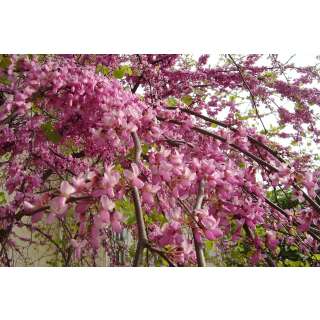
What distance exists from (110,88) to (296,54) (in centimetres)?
191

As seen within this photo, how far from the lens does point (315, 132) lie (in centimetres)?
309

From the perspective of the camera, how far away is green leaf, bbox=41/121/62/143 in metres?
1.56

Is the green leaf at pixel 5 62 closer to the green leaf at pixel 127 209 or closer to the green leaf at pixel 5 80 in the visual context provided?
the green leaf at pixel 5 80

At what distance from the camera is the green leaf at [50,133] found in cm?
156

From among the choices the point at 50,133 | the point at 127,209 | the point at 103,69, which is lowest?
the point at 127,209

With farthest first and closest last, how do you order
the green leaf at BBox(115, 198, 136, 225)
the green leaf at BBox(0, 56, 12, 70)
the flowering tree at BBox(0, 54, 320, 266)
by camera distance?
1. the green leaf at BBox(115, 198, 136, 225)
2. the green leaf at BBox(0, 56, 12, 70)
3. the flowering tree at BBox(0, 54, 320, 266)

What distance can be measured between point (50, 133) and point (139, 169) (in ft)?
2.40

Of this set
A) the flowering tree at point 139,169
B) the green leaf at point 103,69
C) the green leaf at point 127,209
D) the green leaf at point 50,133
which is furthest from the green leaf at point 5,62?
the green leaf at point 127,209

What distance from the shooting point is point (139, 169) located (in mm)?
954

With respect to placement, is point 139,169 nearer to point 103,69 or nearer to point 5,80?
point 5,80

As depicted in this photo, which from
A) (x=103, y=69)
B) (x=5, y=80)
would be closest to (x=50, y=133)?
(x=5, y=80)

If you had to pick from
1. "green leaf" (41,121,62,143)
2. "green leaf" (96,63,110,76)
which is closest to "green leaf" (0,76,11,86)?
"green leaf" (41,121,62,143)

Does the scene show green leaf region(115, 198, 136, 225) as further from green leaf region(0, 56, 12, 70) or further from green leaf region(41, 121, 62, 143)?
green leaf region(0, 56, 12, 70)
